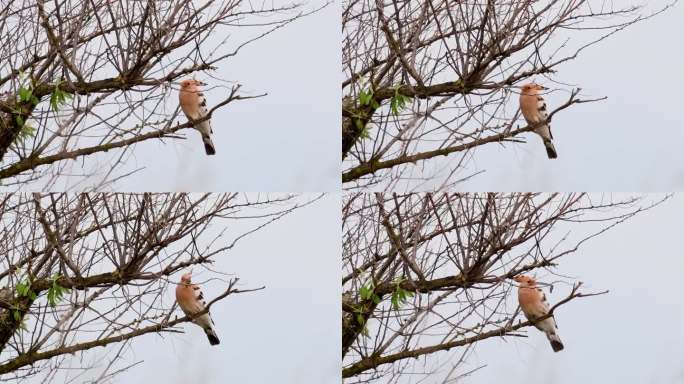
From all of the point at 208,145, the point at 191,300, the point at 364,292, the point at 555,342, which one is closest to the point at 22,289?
the point at 191,300

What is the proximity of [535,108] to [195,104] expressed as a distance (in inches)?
52.7

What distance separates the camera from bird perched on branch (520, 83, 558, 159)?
4.23 m

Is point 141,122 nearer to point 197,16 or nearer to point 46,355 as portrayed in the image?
point 197,16

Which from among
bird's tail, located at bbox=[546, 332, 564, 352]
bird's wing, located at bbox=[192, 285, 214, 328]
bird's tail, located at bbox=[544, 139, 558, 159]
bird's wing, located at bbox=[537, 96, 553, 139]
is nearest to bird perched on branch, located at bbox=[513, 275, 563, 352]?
bird's tail, located at bbox=[546, 332, 564, 352]

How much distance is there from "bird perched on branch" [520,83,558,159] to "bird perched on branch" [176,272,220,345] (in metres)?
1.47

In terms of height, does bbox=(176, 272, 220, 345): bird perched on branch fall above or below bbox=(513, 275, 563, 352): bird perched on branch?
A: above

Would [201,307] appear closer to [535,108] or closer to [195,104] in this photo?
[195,104]

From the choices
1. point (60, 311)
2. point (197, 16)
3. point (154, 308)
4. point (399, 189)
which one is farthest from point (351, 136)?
point (60, 311)

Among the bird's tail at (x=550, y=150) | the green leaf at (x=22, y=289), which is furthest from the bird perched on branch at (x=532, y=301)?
the green leaf at (x=22, y=289)

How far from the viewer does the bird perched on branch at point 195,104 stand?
4.29 meters

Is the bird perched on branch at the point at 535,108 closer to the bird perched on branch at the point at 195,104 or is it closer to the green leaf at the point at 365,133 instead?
the green leaf at the point at 365,133

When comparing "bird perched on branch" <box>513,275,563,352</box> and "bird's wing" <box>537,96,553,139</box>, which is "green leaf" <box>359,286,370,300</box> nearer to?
"bird perched on branch" <box>513,275,563,352</box>

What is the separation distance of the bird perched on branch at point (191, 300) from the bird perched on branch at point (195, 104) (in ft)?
1.84

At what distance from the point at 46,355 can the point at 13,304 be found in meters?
0.25
